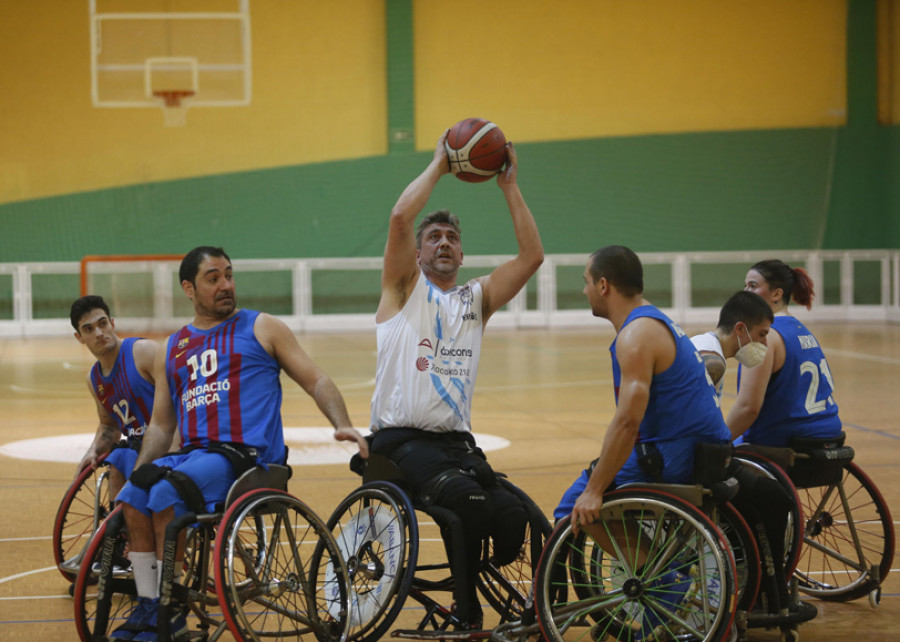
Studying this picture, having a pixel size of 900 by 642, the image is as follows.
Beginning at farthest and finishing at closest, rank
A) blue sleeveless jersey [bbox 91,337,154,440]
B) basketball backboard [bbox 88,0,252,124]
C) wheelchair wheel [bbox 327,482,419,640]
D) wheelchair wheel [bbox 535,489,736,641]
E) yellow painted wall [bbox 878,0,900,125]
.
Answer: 1. yellow painted wall [bbox 878,0,900,125]
2. basketball backboard [bbox 88,0,252,124]
3. blue sleeveless jersey [bbox 91,337,154,440]
4. wheelchair wheel [bbox 327,482,419,640]
5. wheelchair wheel [bbox 535,489,736,641]

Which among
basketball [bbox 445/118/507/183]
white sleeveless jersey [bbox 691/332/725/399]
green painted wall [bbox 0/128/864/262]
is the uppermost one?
green painted wall [bbox 0/128/864/262]

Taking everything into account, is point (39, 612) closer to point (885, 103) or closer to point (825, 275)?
point (825, 275)

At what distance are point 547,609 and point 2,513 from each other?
3655 millimetres

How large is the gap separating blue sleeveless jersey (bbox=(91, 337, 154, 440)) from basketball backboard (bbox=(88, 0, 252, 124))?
→ 12483 mm

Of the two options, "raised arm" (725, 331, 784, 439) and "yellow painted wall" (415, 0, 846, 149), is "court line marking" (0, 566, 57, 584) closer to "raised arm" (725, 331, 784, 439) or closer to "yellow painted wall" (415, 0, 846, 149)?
"raised arm" (725, 331, 784, 439)

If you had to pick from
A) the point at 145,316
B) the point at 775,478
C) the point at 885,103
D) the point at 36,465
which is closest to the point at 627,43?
the point at 885,103

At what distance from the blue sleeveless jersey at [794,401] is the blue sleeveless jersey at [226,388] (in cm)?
→ 175

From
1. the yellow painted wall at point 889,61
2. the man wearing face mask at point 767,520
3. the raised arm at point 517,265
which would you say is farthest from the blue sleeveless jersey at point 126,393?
the yellow painted wall at point 889,61

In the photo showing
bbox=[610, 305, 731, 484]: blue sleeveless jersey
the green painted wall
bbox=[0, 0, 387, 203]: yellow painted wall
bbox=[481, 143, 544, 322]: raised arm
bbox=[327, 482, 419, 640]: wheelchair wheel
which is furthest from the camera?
the green painted wall

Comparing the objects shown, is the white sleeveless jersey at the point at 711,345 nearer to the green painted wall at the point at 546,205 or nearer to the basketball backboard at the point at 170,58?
the basketball backboard at the point at 170,58

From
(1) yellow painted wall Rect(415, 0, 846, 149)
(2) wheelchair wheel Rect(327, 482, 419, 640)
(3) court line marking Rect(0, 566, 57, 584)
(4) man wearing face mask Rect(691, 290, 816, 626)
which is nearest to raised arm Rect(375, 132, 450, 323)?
(2) wheelchair wheel Rect(327, 482, 419, 640)

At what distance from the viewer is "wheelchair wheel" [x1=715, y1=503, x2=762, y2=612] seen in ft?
11.1

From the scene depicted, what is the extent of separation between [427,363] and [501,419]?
208 inches

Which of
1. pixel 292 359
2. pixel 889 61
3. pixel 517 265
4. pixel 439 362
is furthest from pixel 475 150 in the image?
pixel 889 61
